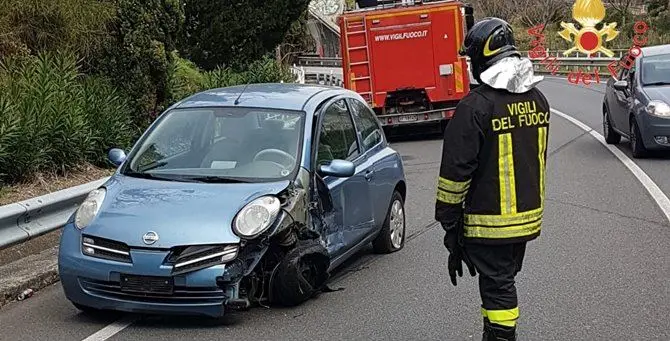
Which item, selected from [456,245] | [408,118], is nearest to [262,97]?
[456,245]

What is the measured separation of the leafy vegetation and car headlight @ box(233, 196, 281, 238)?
4.03 m

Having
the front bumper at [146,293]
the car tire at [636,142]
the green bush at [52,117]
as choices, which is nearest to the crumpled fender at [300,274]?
the front bumper at [146,293]

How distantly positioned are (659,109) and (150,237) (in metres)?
9.64

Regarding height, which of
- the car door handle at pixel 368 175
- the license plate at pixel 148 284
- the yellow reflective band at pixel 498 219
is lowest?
the license plate at pixel 148 284

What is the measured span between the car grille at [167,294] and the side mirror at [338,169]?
1.45 metres

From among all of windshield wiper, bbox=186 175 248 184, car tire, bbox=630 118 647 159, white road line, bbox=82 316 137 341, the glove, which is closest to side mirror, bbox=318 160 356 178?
windshield wiper, bbox=186 175 248 184

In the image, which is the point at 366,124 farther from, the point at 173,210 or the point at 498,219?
the point at 498,219

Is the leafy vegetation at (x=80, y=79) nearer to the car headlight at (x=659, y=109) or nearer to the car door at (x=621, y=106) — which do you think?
the car door at (x=621, y=106)

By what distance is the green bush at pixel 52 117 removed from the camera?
9500mm

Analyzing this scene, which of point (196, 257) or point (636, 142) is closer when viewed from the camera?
point (196, 257)

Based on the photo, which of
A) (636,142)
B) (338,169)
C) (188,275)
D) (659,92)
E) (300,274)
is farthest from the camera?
(636,142)

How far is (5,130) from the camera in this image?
30.2 feet

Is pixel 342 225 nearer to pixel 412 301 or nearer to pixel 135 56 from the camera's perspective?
pixel 412 301

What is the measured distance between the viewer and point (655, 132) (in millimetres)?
13508
